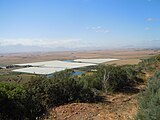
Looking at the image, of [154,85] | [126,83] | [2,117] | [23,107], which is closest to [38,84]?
[23,107]

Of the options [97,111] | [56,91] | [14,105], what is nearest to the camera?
[14,105]

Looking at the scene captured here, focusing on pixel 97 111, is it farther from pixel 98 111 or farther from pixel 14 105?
pixel 14 105

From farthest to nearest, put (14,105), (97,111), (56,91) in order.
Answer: (56,91), (97,111), (14,105)

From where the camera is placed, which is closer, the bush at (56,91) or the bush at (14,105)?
the bush at (14,105)

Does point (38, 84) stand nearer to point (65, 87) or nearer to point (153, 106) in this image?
point (65, 87)

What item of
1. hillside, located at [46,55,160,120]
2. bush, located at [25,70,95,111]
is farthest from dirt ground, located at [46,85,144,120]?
bush, located at [25,70,95,111]

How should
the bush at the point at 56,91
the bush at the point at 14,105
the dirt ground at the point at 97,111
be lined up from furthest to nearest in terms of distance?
the bush at the point at 56,91 → the dirt ground at the point at 97,111 → the bush at the point at 14,105

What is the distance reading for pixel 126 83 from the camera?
1744 centimetres

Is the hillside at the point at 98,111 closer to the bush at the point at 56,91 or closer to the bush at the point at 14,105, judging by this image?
the bush at the point at 56,91

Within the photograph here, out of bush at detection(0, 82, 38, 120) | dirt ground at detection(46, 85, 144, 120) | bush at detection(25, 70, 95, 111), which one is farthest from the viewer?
bush at detection(25, 70, 95, 111)

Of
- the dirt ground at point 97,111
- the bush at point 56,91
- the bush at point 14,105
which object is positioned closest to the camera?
the bush at point 14,105

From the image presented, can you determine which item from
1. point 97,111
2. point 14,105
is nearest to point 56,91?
point 97,111

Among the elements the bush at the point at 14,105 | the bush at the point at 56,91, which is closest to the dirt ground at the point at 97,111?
the bush at the point at 56,91

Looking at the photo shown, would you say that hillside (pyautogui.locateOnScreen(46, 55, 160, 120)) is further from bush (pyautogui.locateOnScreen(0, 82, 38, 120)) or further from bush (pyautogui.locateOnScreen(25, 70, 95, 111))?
bush (pyautogui.locateOnScreen(0, 82, 38, 120))
